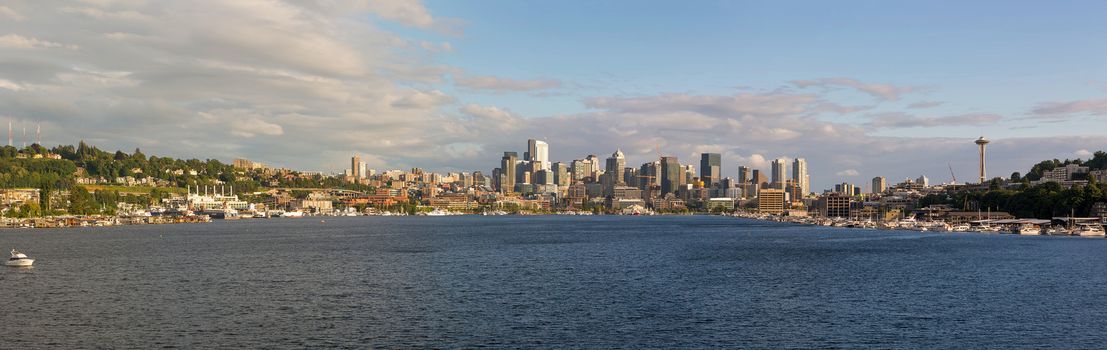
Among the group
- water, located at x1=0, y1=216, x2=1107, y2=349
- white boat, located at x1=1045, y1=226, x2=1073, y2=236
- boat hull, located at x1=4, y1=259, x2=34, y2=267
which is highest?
white boat, located at x1=1045, y1=226, x2=1073, y2=236

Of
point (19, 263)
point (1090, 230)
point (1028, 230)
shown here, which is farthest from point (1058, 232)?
point (19, 263)

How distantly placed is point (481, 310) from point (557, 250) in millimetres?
48089

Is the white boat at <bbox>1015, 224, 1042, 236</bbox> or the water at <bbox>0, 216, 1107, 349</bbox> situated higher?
the white boat at <bbox>1015, 224, 1042, 236</bbox>

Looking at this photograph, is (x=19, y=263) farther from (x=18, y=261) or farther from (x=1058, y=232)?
(x=1058, y=232)

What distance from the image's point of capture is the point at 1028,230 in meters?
129

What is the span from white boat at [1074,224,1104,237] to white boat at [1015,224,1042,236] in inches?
207

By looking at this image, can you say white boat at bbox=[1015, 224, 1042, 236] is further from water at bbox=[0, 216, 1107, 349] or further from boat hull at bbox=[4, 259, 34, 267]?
boat hull at bbox=[4, 259, 34, 267]

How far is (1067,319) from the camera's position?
40844 millimetres

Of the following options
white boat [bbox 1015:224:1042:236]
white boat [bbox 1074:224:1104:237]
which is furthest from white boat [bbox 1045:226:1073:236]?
white boat [bbox 1015:224:1042:236]

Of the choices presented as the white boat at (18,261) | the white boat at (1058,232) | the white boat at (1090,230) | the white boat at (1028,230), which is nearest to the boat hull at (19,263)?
the white boat at (18,261)

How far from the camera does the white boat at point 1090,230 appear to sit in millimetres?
117875

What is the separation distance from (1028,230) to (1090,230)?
9064 mm

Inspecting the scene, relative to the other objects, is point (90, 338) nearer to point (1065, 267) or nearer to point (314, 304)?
point (314, 304)

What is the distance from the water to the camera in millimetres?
36312
